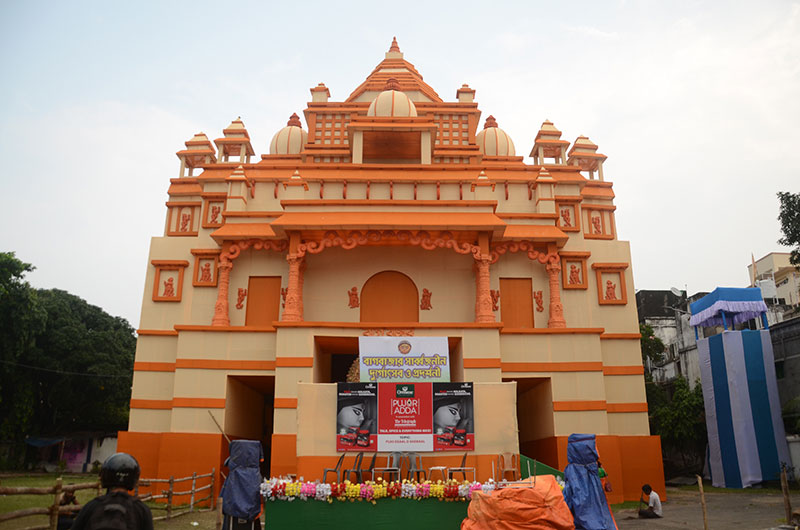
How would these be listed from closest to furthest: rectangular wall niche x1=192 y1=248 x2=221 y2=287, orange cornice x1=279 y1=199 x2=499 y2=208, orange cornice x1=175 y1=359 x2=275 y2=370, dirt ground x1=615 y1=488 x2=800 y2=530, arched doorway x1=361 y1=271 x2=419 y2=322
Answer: dirt ground x1=615 y1=488 x2=800 y2=530 → orange cornice x1=175 y1=359 x2=275 y2=370 → orange cornice x1=279 y1=199 x2=499 y2=208 → arched doorway x1=361 y1=271 x2=419 y2=322 → rectangular wall niche x1=192 y1=248 x2=221 y2=287

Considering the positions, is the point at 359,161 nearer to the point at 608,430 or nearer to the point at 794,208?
the point at 608,430

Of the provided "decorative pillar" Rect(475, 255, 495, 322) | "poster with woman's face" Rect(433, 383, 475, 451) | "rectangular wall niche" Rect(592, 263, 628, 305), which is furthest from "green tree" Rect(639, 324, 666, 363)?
"poster with woman's face" Rect(433, 383, 475, 451)

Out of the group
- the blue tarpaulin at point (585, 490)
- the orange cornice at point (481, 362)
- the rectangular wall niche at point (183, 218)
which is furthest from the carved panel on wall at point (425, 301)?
the blue tarpaulin at point (585, 490)

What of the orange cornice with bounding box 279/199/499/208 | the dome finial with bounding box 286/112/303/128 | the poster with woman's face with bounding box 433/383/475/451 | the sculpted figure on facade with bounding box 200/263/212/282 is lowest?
the poster with woman's face with bounding box 433/383/475/451

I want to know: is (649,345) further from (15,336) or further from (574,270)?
(15,336)

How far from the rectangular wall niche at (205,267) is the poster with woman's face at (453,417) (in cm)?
1050

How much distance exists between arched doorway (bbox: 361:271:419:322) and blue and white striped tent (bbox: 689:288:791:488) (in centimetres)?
1340

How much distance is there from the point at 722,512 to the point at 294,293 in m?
12.9

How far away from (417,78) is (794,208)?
15.7 m

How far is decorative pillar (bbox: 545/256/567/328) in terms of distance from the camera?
Result: 1919 cm

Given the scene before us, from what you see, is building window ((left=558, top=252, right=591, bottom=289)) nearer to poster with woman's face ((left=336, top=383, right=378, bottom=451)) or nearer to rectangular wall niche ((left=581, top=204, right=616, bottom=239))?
rectangular wall niche ((left=581, top=204, right=616, bottom=239))

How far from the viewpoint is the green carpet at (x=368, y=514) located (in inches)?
405

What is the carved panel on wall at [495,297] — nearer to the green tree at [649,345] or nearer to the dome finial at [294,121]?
the dome finial at [294,121]

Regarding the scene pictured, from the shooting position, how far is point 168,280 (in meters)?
20.8
